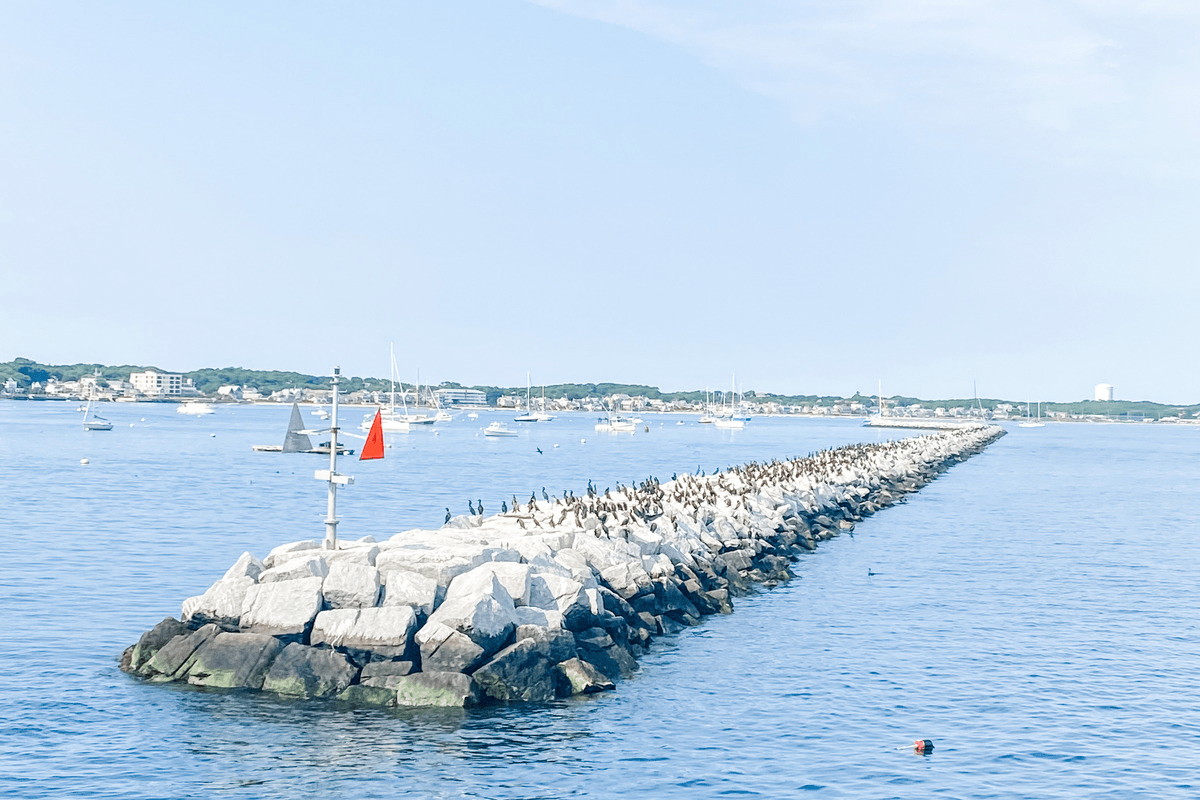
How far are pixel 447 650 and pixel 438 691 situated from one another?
0.71 m

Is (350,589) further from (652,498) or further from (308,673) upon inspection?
(652,498)

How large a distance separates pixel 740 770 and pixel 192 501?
36.1 metres

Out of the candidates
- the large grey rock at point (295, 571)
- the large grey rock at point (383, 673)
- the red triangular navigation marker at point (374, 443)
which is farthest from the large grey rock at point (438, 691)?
the red triangular navigation marker at point (374, 443)

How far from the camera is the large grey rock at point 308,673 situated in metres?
15.2

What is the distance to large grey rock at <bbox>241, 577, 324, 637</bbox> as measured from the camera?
1611 cm

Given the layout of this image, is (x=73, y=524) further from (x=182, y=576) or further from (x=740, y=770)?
(x=740, y=770)

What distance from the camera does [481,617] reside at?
15992 mm

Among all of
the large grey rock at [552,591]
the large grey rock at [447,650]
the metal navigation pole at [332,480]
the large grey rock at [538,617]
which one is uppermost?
the metal navigation pole at [332,480]

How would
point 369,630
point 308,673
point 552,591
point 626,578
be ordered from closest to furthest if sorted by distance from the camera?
point 308,673 → point 369,630 → point 552,591 → point 626,578

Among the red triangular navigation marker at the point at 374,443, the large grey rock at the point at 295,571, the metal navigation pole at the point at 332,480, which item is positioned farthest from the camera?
the metal navigation pole at the point at 332,480

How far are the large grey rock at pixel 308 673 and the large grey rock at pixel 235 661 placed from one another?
169 millimetres

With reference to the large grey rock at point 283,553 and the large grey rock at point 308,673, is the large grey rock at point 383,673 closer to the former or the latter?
the large grey rock at point 308,673

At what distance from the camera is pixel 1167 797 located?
39.7 feet

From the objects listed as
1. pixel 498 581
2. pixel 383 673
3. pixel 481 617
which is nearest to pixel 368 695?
pixel 383 673
